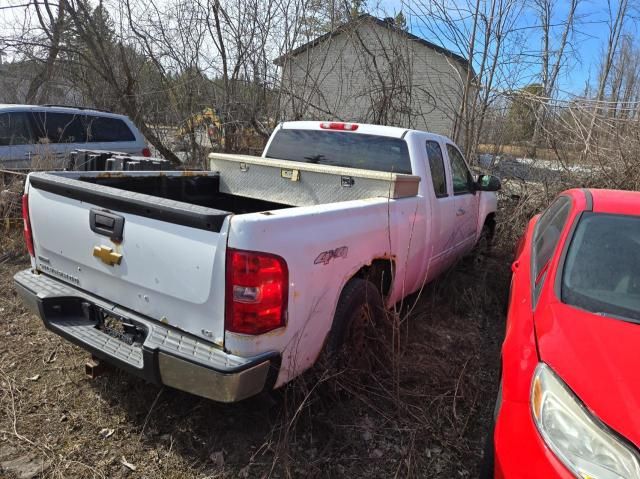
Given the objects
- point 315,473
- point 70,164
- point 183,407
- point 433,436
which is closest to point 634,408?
point 433,436

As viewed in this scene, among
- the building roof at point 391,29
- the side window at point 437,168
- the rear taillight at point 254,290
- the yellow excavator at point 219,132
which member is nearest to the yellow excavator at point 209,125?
the yellow excavator at point 219,132

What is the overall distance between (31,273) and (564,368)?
11.0 feet

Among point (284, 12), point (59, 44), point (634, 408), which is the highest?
point (284, 12)

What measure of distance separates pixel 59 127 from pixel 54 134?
0.54 ft

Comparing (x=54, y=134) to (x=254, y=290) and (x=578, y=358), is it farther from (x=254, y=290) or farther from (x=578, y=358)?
(x=578, y=358)

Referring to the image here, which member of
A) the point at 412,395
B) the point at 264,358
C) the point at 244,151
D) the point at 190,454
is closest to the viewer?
the point at 264,358

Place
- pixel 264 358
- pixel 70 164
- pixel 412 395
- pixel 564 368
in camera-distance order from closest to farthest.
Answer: pixel 564 368, pixel 264 358, pixel 412 395, pixel 70 164

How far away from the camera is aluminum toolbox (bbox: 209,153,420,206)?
3.61 meters

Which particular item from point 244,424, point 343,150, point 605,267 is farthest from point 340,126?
point 244,424

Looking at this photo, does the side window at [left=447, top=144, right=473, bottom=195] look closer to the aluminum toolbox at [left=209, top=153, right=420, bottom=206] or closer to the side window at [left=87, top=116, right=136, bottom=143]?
the aluminum toolbox at [left=209, top=153, right=420, bottom=206]

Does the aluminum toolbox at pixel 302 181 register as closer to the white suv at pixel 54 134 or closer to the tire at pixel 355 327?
the tire at pixel 355 327

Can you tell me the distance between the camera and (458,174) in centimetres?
511

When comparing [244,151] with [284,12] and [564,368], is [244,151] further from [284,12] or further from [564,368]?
[564,368]

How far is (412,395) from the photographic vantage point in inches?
123
